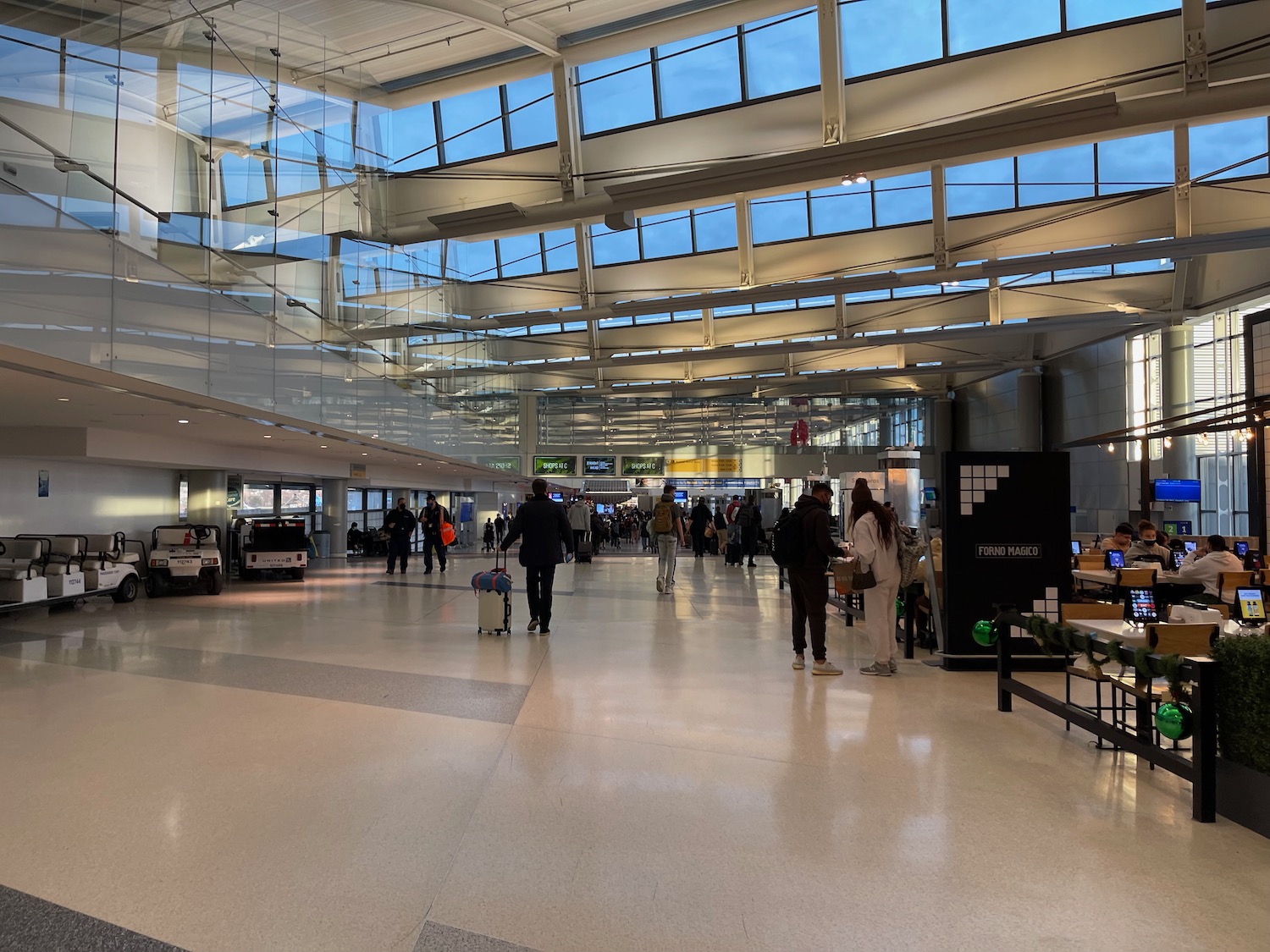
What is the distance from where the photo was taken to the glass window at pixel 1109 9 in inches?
571

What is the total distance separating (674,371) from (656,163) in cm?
1545

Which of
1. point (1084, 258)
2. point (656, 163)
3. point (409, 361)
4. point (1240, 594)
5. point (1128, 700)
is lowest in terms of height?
point (1128, 700)

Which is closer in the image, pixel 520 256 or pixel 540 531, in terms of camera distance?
pixel 540 531

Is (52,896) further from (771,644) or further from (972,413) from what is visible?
(972,413)

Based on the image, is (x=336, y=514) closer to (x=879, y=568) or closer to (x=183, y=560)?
(x=183, y=560)

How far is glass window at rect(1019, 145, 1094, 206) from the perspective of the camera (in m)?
19.7

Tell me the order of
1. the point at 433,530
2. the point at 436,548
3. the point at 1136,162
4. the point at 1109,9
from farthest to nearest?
the point at 436,548 < the point at 433,530 < the point at 1136,162 < the point at 1109,9

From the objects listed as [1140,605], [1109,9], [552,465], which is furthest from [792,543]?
[552,465]

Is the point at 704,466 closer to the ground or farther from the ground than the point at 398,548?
farther from the ground

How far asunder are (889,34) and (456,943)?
680 inches

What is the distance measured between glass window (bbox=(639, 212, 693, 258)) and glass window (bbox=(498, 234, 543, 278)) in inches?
145

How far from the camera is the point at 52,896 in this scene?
327cm

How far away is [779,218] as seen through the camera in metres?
21.9

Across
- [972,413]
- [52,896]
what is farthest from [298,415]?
[972,413]
